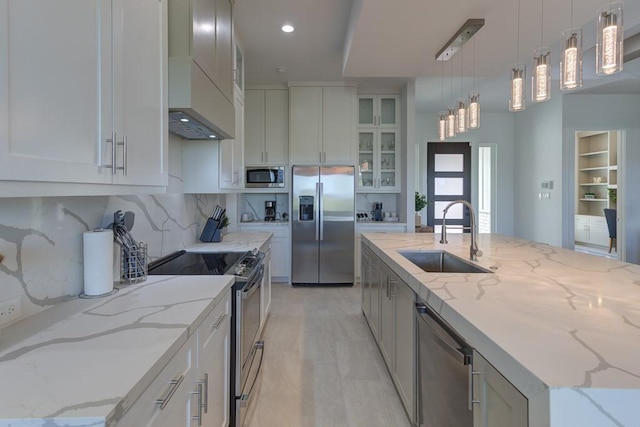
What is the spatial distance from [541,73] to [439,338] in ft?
5.88

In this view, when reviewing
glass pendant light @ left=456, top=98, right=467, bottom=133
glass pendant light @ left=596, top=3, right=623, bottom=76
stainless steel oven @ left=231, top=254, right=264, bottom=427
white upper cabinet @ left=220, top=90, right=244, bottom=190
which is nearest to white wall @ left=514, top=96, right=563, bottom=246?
glass pendant light @ left=456, top=98, right=467, bottom=133

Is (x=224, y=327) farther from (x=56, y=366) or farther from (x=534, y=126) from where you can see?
(x=534, y=126)

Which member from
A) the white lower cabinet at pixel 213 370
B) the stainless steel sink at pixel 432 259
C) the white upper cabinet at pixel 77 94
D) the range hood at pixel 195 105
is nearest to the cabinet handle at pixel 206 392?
the white lower cabinet at pixel 213 370

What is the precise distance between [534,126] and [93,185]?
696cm

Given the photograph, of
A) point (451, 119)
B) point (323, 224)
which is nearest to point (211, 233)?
point (323, 224)

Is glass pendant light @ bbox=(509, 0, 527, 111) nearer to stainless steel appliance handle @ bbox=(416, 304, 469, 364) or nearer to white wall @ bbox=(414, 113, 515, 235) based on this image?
stainless steel appliance handle @ bbox=(416, 304, 469, 364)

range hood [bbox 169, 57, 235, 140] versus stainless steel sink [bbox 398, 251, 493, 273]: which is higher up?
range hood [bbox 169, 57, 235, 140]

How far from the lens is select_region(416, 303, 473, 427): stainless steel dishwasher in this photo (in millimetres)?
1196

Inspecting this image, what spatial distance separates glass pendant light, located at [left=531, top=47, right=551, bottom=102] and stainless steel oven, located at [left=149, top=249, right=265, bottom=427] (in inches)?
83.0

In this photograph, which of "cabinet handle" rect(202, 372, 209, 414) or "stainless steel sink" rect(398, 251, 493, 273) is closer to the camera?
"cabinet handle" rect(202, 372, 209, 414)

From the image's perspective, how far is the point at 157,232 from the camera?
229 cm

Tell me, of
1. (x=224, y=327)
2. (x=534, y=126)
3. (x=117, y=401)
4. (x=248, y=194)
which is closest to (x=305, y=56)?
(x=248, y=194)

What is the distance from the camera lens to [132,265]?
1.67 m

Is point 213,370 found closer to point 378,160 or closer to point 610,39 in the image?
point 610,39
